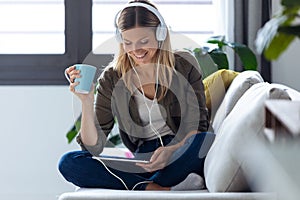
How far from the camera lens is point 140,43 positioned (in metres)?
2.60

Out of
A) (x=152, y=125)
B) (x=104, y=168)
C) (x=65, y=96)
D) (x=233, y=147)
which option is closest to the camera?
(x=233, y=147)

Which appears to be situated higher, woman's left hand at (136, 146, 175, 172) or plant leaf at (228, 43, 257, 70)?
plant leaf at (228, 43, 257, 70)

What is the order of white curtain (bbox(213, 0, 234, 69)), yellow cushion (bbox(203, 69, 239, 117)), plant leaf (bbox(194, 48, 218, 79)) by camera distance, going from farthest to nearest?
1. white curtain (bbox(213, 0, 234, 69))
2. plant leaf (bbox(194, 48, 218, 79))
3. yellow cushion (bbox(203, 69, 239, 117))

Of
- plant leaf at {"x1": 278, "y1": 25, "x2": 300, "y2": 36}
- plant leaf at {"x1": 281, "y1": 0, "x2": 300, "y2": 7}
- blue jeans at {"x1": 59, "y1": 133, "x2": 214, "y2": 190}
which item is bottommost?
blue jeans at {"x1": 59, "y1": 133, "x2": 214, "y2": 190}

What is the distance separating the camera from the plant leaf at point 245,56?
11.2ft

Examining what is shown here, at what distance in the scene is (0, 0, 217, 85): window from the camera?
12.5ft

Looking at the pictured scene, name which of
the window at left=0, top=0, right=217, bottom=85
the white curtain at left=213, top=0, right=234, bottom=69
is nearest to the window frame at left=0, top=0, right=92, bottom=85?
the window at left=0, top=0, right=217, bottom=85

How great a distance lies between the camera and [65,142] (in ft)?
12.5

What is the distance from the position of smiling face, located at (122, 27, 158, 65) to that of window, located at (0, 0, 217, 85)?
3.84 ft

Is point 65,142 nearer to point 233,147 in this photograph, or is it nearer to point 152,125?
point 152,125

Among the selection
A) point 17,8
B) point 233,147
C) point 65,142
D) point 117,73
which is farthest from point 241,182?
point 17,8

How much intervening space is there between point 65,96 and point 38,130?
241 millimetres

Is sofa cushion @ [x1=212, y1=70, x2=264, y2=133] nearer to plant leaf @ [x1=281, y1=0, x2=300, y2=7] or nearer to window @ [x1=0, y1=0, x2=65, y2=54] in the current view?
plant leaf @ [x1=281, y1=0, x2=300, y2=7]

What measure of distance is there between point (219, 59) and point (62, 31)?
998mm
